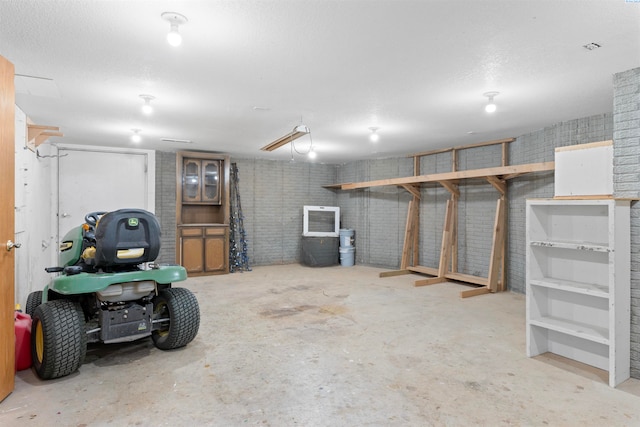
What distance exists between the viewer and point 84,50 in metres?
2.65

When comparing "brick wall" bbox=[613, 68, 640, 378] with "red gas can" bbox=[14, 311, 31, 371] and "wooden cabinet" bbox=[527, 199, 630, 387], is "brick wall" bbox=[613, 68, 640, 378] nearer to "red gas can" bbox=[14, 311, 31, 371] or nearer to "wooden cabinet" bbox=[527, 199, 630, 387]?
"wooden cabinet" bbox=[527, 199, 630, 387]

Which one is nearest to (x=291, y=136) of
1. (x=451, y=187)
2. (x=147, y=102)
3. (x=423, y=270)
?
(x=147, y=102)

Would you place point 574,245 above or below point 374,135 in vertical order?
below

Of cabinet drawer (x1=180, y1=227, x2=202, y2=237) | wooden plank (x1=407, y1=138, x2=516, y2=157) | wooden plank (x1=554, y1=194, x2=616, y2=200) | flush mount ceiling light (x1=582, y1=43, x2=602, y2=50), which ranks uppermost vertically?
wooden plank (x1=407, y1=138, x2=516, y2=157)

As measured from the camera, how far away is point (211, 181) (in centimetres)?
738

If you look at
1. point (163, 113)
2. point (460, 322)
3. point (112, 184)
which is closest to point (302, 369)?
point (460, 322)

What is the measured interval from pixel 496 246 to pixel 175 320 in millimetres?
4725

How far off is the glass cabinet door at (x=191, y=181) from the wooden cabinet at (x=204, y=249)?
62 centimetres

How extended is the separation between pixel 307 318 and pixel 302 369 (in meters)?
1.36

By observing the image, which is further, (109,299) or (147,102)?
(147,102)

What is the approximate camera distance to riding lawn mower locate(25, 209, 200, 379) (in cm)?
271

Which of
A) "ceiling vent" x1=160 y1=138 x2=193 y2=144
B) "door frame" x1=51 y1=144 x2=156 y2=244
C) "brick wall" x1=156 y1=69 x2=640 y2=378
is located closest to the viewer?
"brick wall" x1=156 y1=69 x2=640 y2=378

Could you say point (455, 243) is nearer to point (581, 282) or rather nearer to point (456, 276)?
point (456, 276)

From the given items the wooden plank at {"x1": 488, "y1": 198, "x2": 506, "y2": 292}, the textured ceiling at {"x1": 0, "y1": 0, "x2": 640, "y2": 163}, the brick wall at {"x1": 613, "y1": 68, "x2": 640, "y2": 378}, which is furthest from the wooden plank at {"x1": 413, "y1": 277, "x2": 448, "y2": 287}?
the brick wall at {"x1": 613, "y1": 68, "x2": 640, "y2": 378}
